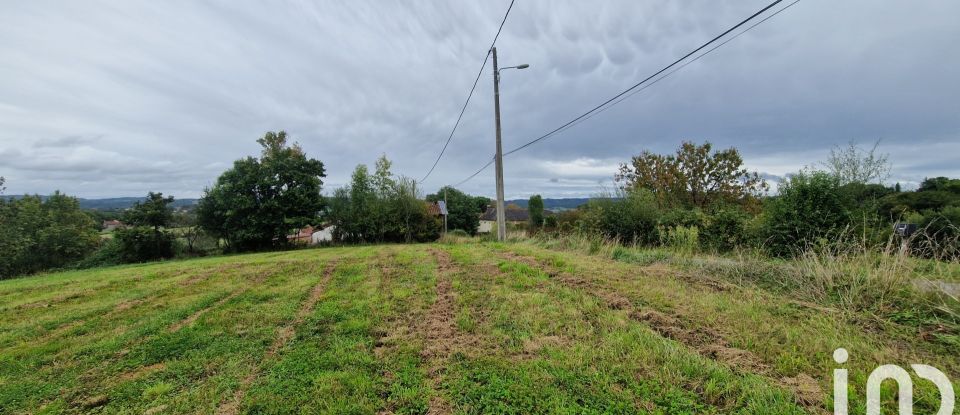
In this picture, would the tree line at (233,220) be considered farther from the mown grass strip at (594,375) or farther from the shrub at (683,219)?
the mown grass strip at (594,375)

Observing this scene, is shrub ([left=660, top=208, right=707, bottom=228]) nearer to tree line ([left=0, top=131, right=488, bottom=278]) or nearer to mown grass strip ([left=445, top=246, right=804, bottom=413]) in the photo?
mown grass strip ([left=445, top=246, right=804, bottom=413])

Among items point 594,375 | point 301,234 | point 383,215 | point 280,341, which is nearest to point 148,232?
point 301,234

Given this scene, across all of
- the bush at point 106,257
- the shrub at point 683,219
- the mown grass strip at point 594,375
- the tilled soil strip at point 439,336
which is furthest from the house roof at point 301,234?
the mown grass strip at point 594,375

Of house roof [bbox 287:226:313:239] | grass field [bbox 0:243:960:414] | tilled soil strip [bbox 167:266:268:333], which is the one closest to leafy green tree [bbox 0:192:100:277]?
house roof [bbox 287:226:313:239]

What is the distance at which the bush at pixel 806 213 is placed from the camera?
286 inches

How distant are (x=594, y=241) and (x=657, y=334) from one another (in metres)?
7.16

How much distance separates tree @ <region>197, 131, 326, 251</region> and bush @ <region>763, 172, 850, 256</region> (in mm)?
25080

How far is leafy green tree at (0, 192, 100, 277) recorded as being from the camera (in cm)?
2177

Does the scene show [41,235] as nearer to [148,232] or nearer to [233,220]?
[148,232]

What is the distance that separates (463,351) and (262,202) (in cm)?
2541

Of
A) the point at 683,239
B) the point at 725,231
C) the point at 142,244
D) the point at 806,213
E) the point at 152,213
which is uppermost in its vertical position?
the point at 152,213

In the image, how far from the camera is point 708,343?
9.90 feet

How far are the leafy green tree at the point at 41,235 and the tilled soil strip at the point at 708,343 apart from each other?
36108 mm

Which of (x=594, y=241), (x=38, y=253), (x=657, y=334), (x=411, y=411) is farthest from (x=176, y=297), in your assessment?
(x=38, y=253)
